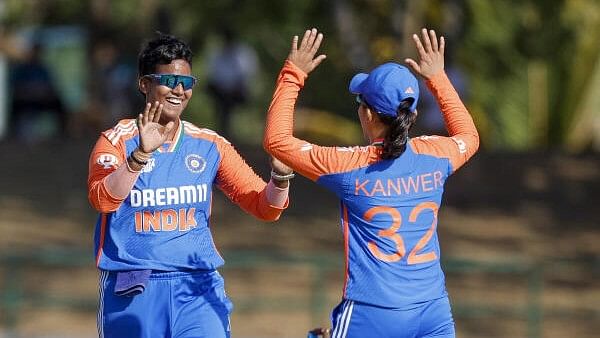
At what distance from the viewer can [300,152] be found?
621 centimetres

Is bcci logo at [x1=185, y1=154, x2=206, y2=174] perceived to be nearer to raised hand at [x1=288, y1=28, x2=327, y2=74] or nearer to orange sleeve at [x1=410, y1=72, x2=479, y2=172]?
raised hand at [x1=288, y1=28, x2=327, y2=74]

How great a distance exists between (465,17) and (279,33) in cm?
613

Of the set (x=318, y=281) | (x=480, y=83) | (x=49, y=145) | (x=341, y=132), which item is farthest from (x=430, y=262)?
(x=341, y=132)

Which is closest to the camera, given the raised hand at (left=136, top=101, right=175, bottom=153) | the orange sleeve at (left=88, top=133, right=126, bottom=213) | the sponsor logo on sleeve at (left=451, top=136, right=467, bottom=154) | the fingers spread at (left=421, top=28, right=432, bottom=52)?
the raised hand at (left=136, top=101, right=175, bottom=153)

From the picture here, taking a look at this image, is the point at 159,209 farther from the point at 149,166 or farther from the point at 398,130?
the point at 398,130

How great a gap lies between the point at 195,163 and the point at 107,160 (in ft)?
1.43

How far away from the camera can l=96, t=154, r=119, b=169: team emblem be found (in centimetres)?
629

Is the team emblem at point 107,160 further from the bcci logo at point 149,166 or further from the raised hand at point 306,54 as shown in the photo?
the raised hand at point 306,54

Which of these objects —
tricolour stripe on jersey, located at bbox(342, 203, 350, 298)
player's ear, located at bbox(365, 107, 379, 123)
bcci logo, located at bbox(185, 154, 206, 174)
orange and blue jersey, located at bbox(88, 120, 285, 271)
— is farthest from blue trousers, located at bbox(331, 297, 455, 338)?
bcci logo, located at bbox(185, 154, 206, 174)

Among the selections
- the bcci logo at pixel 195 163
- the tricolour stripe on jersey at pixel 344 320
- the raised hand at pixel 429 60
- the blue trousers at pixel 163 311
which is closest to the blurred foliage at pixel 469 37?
the raised hand at pixel 429 60

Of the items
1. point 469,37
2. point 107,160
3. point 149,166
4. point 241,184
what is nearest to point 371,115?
point 241,184

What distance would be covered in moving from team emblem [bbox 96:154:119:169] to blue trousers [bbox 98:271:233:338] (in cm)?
52

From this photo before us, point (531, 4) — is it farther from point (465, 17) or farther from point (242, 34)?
point (242, 34)

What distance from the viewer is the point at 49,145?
61.1 ft
